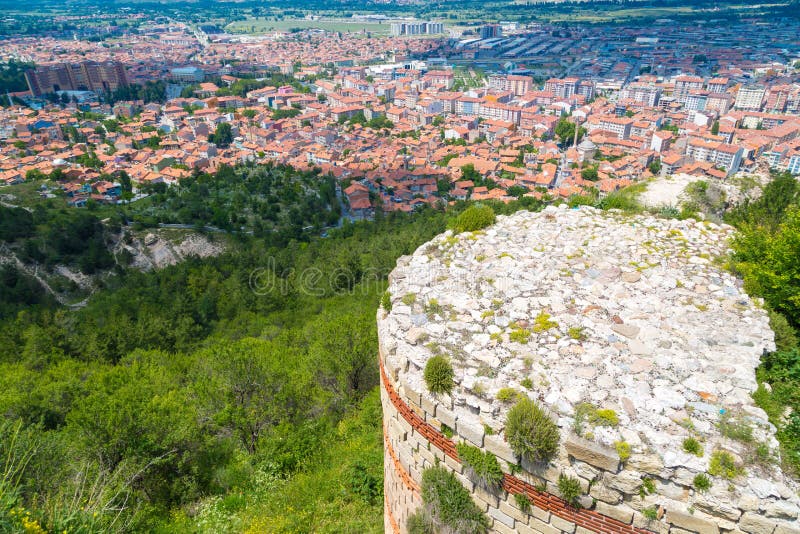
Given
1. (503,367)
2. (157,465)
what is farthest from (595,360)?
(157,465)

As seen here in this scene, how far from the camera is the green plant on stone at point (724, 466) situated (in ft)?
13.7

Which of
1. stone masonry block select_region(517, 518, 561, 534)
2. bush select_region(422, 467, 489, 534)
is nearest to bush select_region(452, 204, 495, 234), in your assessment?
bush select_region(422, 467, 489, 534)

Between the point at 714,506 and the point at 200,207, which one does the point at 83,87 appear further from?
the point at 714,506

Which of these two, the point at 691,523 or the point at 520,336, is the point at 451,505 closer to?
the point at 520,336

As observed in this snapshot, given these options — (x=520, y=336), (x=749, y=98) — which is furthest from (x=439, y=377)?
(x=749, y=98)

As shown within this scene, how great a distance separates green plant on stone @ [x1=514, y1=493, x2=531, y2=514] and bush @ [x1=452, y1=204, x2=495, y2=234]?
204 inches

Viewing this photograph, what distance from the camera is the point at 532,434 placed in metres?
4.38

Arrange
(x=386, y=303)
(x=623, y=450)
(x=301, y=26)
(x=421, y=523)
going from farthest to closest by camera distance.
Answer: (x=301, y=26)
(x=386, y=303)
(x=421, y=523)
(x=623, y=450)

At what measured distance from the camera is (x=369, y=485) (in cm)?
913

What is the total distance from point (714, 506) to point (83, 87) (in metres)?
132

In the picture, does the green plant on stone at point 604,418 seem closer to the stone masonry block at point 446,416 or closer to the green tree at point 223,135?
the stone masonry block at point 446,416

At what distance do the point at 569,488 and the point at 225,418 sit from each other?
9.49 meters

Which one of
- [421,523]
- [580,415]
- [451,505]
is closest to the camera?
[580,415]

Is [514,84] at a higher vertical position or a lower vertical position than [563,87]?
lower
